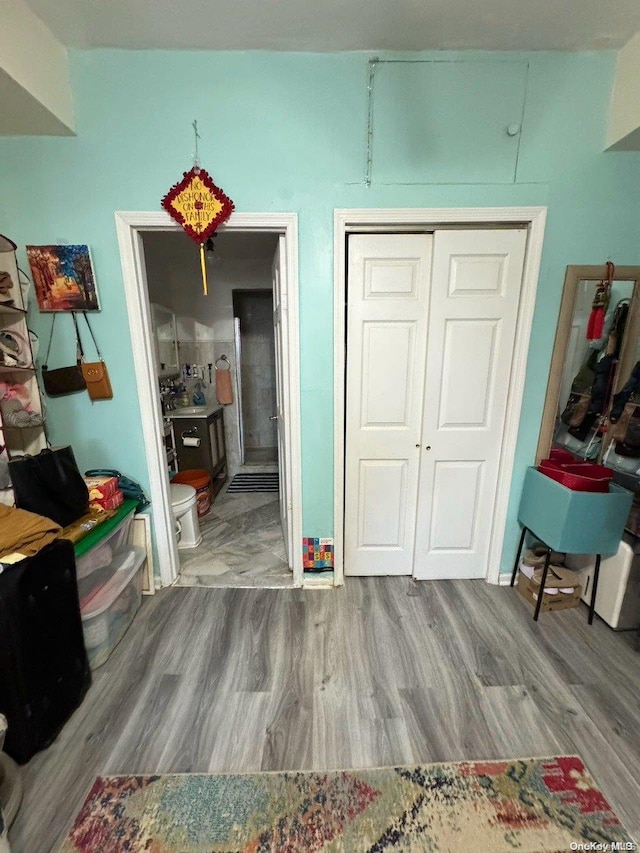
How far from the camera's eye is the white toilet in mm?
2447

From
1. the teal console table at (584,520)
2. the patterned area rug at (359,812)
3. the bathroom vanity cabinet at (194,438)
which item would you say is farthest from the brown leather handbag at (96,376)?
the teal console table at (584,520)

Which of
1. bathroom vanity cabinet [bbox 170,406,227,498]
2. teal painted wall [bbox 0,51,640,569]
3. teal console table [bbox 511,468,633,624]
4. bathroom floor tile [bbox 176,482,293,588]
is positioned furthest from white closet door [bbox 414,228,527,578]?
bathroom vanity cabinet [bbox 170,406,227,498]

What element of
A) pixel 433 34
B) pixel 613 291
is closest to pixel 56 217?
pixel 433 34

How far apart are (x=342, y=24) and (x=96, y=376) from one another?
6.46 ft

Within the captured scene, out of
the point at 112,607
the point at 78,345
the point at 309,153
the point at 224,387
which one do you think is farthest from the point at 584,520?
the point at 224,387

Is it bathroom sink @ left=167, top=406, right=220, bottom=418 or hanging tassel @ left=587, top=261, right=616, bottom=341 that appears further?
Result: bathroom sink @ left=167, top=406, right=220, bottom=418

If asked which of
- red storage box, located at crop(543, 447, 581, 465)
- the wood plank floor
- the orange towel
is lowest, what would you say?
the wood plank floor

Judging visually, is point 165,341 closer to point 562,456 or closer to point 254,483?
point 254,483

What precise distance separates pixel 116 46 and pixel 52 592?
237cm

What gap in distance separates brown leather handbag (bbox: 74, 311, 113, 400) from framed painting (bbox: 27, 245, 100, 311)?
9cm

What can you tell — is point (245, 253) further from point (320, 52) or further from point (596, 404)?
point (596, 404)

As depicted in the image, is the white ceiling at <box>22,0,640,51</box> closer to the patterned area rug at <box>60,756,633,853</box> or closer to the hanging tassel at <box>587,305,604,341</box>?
the hanging tassel at <box>587,305,604,341</box>

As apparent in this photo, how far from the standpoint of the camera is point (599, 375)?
190cm

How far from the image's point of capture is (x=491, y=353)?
190 centimetres
